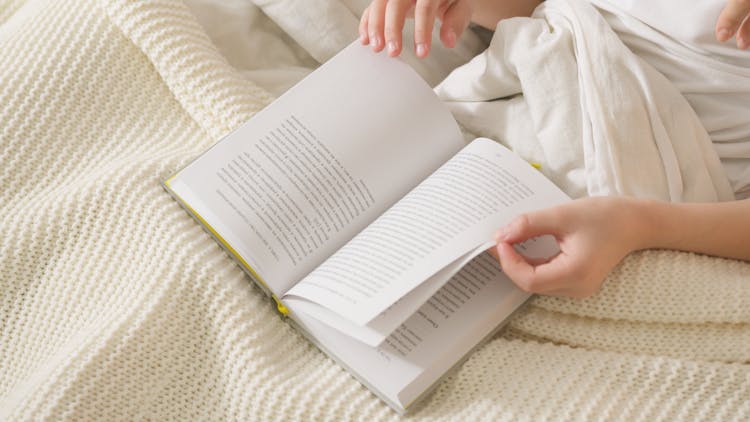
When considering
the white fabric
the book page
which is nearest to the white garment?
the white fabric

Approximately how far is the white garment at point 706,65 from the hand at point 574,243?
0.20m

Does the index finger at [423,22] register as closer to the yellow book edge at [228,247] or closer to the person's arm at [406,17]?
the person's arm at [406,17]

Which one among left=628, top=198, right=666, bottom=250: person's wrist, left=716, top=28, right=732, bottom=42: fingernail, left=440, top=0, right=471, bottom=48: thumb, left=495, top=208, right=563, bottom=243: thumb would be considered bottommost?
left=628, top=198, right=666, bottom=250: person's wrist

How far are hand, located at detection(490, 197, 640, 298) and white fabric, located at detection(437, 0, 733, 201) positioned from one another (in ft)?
0.25

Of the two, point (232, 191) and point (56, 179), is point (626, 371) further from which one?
point (56, 179)

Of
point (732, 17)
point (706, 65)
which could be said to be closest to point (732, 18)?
point (732, 17)

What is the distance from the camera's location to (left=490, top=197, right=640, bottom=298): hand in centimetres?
60

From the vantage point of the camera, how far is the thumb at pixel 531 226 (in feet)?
1.98

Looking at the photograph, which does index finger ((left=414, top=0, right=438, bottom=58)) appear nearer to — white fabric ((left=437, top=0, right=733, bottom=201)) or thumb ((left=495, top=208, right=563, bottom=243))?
white fabric ((left=437, top=0, right=733, bottom=201))

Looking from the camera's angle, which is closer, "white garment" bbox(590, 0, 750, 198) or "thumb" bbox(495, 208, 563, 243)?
"thumb" bbox(495, 208, 563, 243)

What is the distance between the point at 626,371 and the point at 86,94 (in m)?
0.64

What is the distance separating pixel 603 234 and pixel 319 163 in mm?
285

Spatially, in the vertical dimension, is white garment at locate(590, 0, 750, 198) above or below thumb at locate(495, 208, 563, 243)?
below

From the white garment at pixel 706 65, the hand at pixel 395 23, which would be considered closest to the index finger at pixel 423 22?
the hand at pixel 395 23
